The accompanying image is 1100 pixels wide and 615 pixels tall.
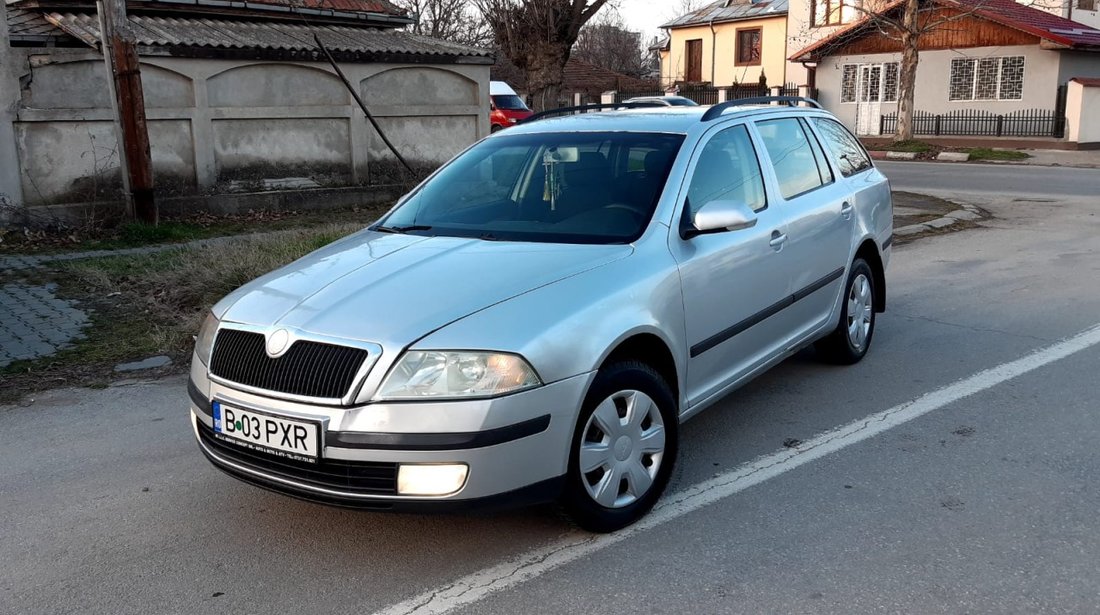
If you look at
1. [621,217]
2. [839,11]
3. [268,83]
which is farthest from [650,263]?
[839,11]

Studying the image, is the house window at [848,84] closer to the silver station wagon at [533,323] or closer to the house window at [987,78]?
the house window at [987,78]

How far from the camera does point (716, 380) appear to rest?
4.67m

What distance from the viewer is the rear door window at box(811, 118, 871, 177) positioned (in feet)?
20.6

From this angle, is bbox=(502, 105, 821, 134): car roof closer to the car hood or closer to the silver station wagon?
the silver station wagon

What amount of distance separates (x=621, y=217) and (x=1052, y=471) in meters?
2.30

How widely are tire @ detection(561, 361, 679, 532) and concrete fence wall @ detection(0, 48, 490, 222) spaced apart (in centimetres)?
1094

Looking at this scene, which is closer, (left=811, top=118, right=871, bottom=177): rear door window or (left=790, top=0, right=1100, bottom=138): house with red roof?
(left=811, top=118, right=871, bottom=177): rear door window

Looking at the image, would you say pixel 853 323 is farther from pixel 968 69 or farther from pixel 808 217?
pixel 968 69

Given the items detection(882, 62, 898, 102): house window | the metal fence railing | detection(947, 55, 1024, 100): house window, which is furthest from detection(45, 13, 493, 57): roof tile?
detection(882, 62, 898, 102): house window

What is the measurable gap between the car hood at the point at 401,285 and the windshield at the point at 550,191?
23 cm

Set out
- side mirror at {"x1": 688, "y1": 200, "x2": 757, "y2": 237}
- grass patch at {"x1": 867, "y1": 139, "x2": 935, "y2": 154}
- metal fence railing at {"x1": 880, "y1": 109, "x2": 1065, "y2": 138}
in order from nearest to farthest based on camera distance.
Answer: side mirror at {"x1": 688, "y1": 200, "x2": 757, "y2": 237} < grass patch at {"x1": 867, "y1": 139, "x2": 935, "y2": 154} < metal fence railing at {"x1": 880, "y1": 109, "x2": 1065, "y2": 138}

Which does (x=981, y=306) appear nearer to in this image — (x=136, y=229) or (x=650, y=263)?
(x=650, y=263)

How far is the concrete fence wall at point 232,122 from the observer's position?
40.6 feet

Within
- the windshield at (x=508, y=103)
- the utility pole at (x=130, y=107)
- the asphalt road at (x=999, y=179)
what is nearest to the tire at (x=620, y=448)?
the utility pole at (x=130, y=107)
